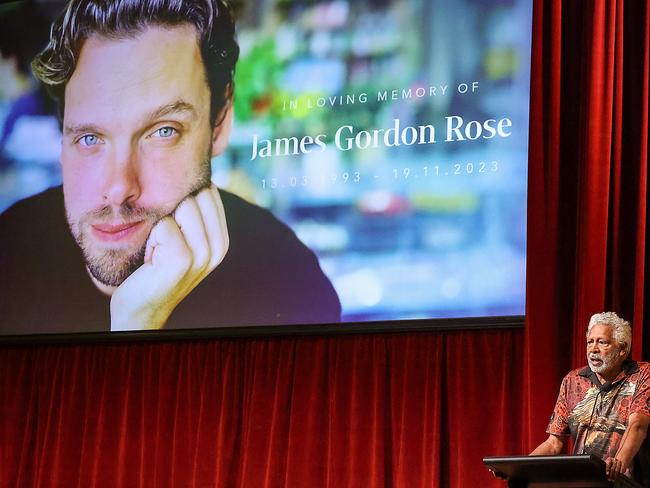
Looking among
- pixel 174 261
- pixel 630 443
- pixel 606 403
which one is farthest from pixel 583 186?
pixel 174 261

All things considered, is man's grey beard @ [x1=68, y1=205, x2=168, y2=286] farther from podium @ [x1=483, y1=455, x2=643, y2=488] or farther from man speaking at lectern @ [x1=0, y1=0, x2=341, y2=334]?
podium @ [x1=483, y1=455, x2=643, y2=488]

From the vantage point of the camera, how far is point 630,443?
12.8 ft

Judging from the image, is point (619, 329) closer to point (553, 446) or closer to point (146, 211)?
point (553, 446)

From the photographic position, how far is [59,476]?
620cm

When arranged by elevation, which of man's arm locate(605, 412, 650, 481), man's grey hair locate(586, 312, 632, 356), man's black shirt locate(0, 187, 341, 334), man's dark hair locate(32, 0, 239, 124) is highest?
man's dark hair locate(32, 0, 239, 124)

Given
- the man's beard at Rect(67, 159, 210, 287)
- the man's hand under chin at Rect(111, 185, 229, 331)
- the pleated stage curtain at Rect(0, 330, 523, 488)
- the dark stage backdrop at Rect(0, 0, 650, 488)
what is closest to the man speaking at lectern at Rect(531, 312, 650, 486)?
the dark stage backdrop at Rect(0, 0, 650, 488)

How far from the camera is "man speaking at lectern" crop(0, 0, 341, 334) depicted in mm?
5863

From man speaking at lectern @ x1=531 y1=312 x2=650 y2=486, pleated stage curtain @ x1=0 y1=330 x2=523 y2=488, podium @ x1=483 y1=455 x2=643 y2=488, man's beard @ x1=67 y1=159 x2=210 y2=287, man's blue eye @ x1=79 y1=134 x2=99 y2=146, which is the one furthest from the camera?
man's blue eye @ x1=79 y1=134 x2=99 y2=146

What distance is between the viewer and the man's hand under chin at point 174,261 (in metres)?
5.96

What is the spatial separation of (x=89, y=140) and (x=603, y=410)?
132 inches

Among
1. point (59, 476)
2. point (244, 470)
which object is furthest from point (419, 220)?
point (59, 476)

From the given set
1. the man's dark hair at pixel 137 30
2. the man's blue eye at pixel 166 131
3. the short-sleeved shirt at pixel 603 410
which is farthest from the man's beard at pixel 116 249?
the short-sleeved shirt at pixel 603 410

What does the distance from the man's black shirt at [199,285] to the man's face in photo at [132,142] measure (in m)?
0.15

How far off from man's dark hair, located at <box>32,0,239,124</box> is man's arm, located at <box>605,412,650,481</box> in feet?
9.80
